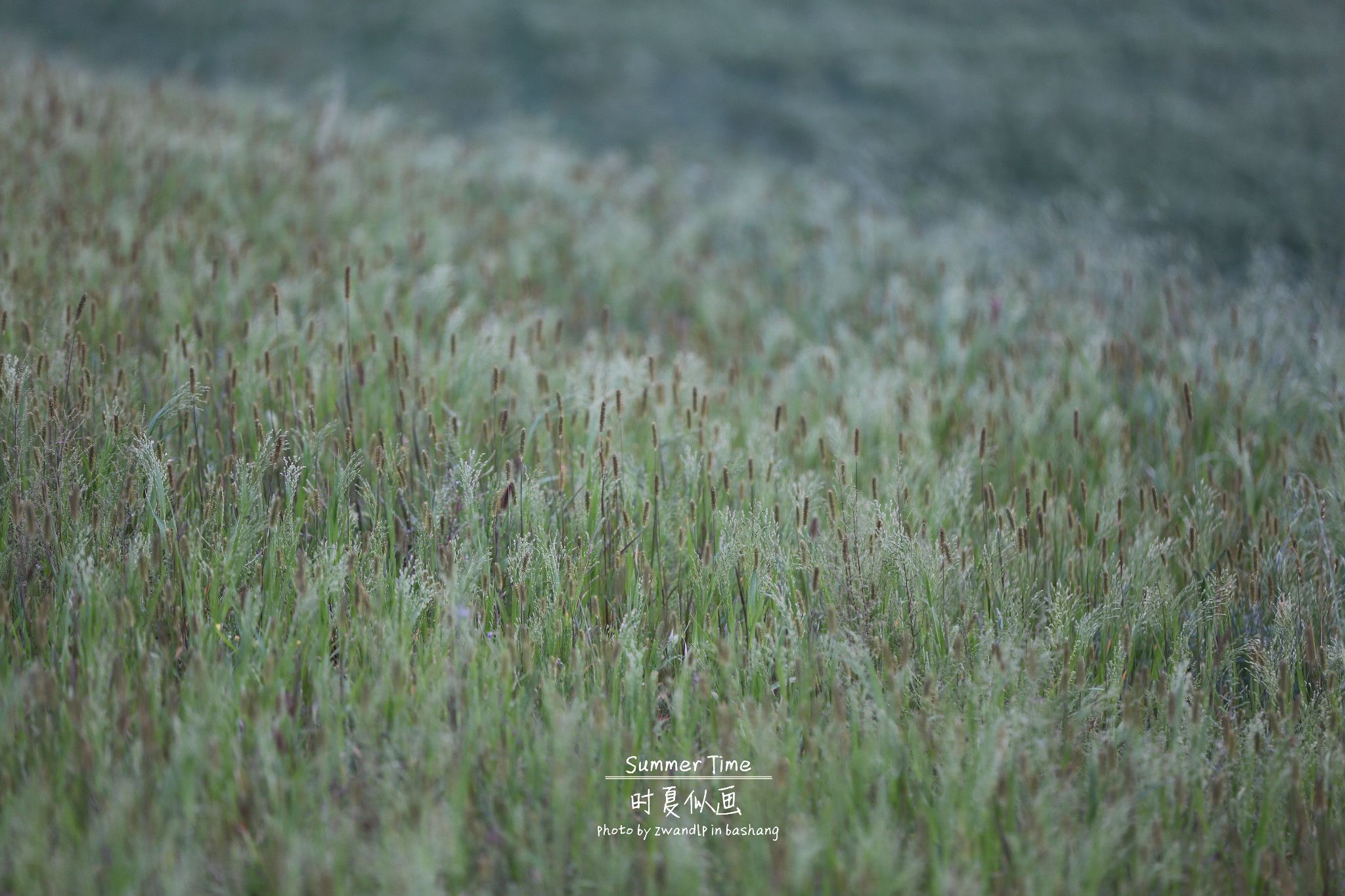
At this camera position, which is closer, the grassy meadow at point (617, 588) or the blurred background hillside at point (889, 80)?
the grassy meadow at point (617, 588)

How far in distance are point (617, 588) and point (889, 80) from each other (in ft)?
30.0

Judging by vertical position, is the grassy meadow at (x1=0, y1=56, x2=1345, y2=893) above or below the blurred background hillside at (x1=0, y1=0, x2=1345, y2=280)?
below

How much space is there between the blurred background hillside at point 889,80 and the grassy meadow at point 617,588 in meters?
3.57

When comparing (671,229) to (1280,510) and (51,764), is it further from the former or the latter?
(51,764)

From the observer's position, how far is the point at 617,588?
2.20 m

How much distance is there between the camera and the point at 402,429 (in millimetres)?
Result: 2652

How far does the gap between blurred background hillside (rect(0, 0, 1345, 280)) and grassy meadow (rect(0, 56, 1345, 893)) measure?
11.7ft

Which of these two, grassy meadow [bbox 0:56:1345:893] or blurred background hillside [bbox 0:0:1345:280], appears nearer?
grassy meadow [bbox 0:56:1345:893]

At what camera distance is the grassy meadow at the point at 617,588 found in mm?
1519

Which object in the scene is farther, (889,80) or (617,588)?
(889,80)

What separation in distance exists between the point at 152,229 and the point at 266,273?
65cm

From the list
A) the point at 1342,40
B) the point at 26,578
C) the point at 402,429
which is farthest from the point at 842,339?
the point at 1342,40

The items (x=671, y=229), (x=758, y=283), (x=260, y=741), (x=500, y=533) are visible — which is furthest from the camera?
(x=671, y=229)

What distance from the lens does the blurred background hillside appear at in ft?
23.6
